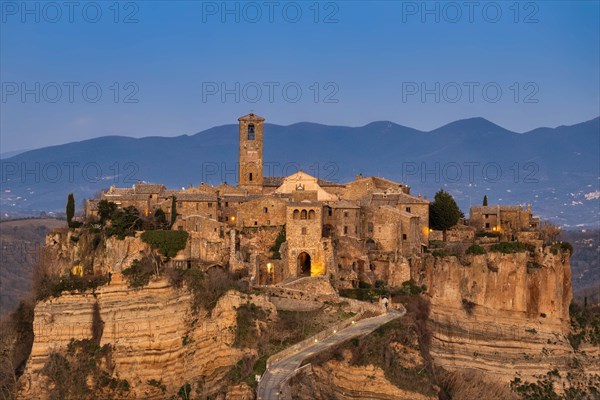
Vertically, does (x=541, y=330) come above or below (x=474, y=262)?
below

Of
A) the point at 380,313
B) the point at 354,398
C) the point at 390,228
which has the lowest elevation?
the point at 354,398

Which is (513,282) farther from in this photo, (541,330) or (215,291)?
(215,291)

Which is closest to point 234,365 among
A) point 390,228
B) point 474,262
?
point 390,228

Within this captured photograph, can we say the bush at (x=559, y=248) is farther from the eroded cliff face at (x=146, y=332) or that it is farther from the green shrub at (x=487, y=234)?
the eroded cliff face at (x=146, y=332)

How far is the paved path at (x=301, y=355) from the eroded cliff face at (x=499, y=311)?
5.77 meters

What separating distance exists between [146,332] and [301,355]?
1020 centimetres

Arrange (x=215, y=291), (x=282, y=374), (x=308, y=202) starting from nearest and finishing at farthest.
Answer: (x=282, y=374) < (x=215, y=291) < (x=308, y=202)

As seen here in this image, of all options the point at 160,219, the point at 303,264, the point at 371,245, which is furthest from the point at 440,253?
the point at 160,219

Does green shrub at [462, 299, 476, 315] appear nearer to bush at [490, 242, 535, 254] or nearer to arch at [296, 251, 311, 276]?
bush at [490, 242, 535, 254]

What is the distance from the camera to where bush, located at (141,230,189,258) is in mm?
58500

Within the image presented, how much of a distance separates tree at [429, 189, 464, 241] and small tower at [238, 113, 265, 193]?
12383 mm

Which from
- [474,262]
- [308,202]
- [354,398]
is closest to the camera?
[354,398]

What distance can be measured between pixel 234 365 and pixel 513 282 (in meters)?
20.6

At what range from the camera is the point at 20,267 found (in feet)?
418
